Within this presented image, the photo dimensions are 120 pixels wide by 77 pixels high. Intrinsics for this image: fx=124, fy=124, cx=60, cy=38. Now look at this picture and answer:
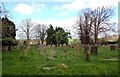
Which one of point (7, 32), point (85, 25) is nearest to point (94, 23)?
point (85, 25)

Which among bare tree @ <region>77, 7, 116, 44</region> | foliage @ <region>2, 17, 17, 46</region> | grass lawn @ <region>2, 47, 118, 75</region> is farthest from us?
bare tree @ <region>77, 7, 116, 44</region>

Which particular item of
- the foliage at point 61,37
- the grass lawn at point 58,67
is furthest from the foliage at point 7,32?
the foliage at point 61,37

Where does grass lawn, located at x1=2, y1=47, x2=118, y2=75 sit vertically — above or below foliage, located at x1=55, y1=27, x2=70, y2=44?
below

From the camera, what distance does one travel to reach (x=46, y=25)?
201 feet

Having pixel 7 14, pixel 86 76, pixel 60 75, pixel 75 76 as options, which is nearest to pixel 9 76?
pixel 60 75

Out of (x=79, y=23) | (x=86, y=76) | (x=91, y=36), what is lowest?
(x=86, y=76)

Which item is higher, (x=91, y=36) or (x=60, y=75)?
(x=91, y=36)

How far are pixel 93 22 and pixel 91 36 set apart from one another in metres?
4.31

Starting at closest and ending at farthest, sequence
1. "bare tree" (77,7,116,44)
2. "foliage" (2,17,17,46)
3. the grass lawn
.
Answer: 1. the grass lawn
2. "foliage" (2,17,17,46)
3. "bare tree" (77,7,116,44)

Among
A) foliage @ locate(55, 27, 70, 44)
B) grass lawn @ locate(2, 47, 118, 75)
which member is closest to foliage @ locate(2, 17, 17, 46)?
grass lawn @ locate(2, 47, 118, 75)

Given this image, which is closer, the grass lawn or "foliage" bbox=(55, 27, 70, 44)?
the grass lawn

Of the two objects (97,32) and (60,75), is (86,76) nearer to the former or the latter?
(60,75)

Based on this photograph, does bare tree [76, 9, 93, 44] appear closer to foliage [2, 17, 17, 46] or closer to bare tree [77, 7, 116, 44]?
bare tree [77, 7, 116, 44]

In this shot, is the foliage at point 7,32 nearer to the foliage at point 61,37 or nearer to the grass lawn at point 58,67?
the grass lawn at point 58,67
